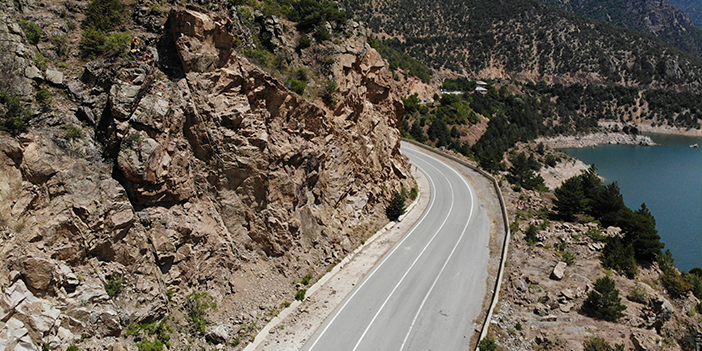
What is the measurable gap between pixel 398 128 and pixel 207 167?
22510 mm

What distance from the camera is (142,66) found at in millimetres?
18000

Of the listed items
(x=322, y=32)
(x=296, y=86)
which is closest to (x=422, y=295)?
(x=296, y=86)

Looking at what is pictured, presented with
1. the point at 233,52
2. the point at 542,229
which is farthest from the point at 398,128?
the point at 233,52

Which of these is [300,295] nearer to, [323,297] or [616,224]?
[323,297]

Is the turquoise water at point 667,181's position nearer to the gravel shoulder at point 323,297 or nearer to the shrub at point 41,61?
the gravel shoulder at point 323,297

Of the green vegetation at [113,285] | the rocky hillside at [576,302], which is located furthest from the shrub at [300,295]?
the rocky hillside at [576,302]

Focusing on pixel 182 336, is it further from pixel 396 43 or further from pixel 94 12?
pixel 396 43

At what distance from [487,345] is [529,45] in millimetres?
136437

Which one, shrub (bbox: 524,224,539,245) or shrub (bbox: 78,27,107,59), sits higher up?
shrub (bbox: 78,27,107,59)

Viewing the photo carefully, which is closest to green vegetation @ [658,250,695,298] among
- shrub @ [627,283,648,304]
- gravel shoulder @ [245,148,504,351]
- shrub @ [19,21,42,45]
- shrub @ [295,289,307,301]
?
shrub @ [627,283,648,304]

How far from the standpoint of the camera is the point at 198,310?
17578mm

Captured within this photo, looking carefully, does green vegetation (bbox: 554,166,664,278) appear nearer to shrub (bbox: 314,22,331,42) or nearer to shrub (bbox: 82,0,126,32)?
shrub (bbox: 314,22,331,42)

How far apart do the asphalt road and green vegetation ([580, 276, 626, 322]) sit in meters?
5.25

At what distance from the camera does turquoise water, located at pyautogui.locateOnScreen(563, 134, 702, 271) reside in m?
46.0
